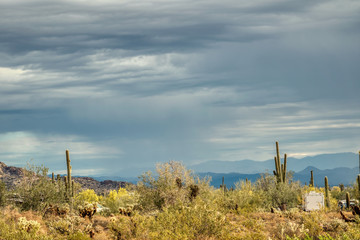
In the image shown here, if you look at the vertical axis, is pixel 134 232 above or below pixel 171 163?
below

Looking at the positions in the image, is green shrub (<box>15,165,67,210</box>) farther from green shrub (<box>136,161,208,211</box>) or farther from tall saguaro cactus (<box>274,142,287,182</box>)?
tall saguaro cactus (<box>274,142,287,182</box>)

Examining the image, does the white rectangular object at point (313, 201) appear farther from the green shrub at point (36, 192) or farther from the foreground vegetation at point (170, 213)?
the green shrub at point (36, 192)

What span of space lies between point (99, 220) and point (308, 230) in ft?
43.9

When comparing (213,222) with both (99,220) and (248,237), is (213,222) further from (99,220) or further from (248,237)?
(99,220)

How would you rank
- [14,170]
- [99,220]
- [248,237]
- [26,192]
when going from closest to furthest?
[248,237], [99,220], [26,192], [14,170]

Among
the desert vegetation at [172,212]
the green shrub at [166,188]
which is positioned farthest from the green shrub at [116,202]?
the green shrub at [166,188]

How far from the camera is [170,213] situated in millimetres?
19594

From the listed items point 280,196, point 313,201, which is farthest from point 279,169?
point 313,201

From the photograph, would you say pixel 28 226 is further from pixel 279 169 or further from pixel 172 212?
pixel 279 169

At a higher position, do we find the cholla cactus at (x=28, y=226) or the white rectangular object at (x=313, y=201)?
the cholla cactus at (x=28, y=226)

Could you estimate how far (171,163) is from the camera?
1265 inches

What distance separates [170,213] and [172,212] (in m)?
1.09

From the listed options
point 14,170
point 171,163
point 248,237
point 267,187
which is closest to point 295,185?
point 267,187

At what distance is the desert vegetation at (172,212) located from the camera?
1895 centimetres
